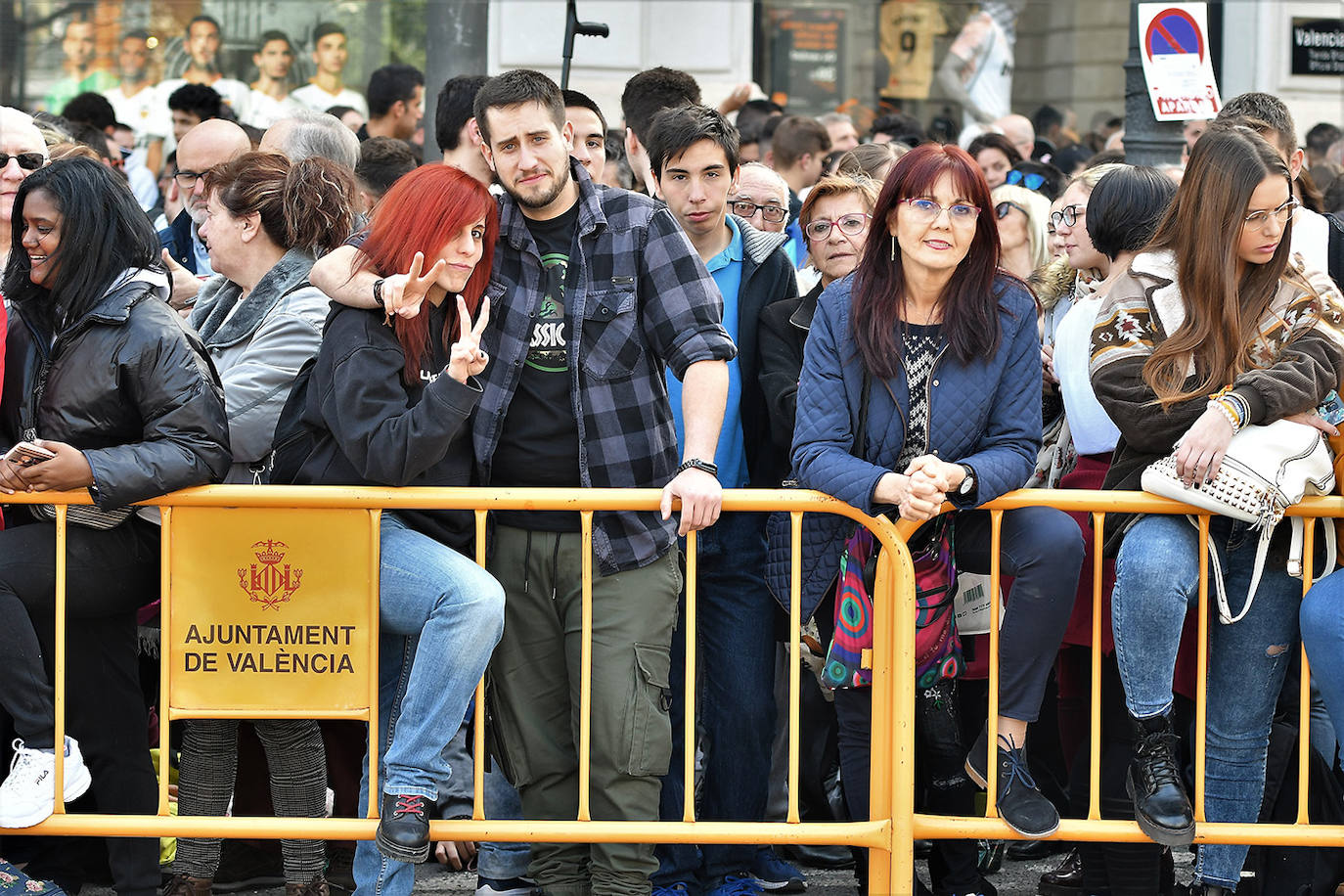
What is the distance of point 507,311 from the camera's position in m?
4.66

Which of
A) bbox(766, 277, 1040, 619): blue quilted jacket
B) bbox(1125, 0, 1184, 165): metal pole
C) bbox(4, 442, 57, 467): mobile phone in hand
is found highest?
bbox(1125, 0, 1184, 165): metal pole

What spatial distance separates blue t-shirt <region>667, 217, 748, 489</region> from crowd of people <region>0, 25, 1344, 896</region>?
22 centimetres

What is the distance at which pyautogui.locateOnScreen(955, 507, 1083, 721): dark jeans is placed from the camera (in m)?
4.46

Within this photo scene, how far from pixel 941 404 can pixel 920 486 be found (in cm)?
36

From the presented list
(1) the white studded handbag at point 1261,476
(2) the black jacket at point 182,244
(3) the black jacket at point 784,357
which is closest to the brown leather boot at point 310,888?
(3) the black jacket at point 784,357

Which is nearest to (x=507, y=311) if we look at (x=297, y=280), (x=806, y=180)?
(x=297, y=280)

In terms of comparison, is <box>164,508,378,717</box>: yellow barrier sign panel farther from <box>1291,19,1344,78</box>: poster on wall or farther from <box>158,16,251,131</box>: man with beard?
<box>1291,19,1344,78</box>: poster on wall

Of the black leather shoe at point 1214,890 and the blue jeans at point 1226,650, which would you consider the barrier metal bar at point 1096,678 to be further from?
the black leather shoe at point 1214,890

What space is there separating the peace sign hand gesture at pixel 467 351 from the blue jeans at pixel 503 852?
4.41 feet

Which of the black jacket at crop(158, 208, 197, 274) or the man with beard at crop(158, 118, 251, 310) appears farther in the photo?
the black jacket at crop(158, 208, 197, 274)

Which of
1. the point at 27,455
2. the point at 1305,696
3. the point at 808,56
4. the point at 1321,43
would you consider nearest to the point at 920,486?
the point at 1305,696

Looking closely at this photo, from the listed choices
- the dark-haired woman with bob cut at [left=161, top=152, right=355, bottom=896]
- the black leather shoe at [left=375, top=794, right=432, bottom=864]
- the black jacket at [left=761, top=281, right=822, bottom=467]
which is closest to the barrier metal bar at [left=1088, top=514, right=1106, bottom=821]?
the black jacket at [left=761, top=281, right=822, bottom=467]

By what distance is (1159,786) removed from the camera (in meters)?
4.46

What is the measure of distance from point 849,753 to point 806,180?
17.0 ft
